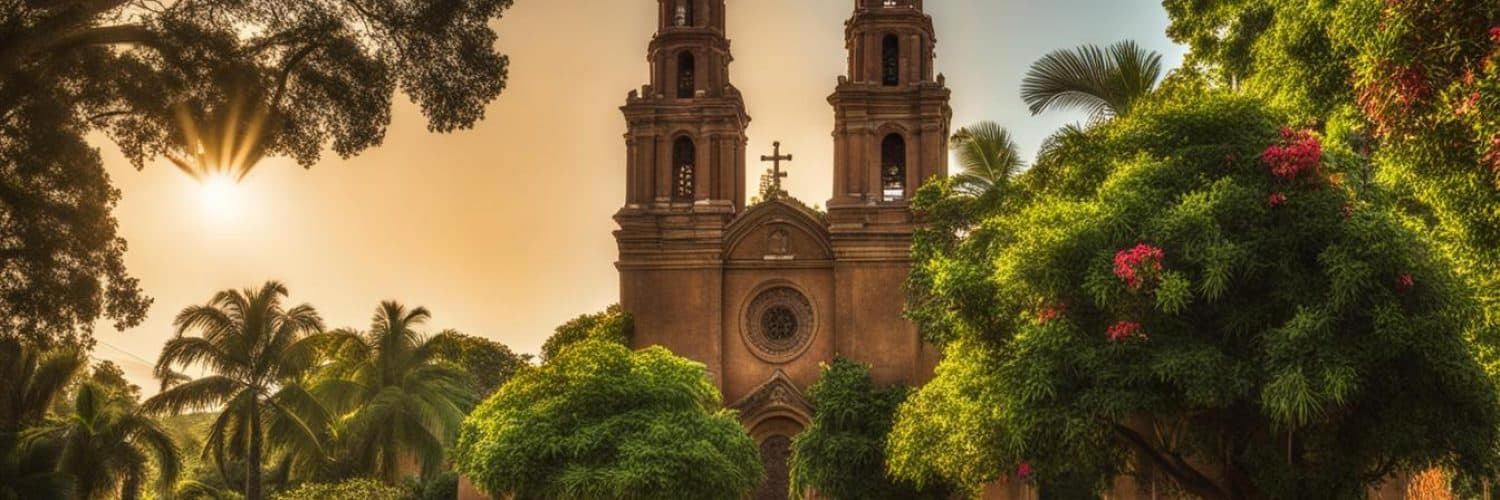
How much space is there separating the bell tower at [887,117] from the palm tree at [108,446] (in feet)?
46.6

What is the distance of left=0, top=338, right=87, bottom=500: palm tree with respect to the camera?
58.1 ft

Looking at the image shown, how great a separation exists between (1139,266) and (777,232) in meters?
18.4

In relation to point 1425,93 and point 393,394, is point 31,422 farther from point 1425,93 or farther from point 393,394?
point 1425,93

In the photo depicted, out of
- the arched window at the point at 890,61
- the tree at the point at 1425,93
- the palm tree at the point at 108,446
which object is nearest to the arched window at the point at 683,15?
the arched window at the point at 890,61

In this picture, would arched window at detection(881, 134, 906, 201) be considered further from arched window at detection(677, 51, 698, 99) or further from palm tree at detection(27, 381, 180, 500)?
palm tree at detection(27, 381, 180, 500)

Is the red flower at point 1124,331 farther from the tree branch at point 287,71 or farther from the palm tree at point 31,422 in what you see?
the palm tree at point 31,422

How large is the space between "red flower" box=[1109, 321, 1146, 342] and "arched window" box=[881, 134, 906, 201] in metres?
18.2

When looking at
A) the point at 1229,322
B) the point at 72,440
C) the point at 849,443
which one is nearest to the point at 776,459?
the point at 849,443

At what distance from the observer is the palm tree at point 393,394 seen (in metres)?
33.1

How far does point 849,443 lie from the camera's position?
85.3 ft

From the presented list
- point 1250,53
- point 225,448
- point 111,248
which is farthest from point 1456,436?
point 225,448

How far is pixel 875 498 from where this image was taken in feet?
85.3

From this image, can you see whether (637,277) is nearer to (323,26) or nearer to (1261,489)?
(1261,489)

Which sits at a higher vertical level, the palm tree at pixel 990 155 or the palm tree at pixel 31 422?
the palm tree at pixel 990 155
